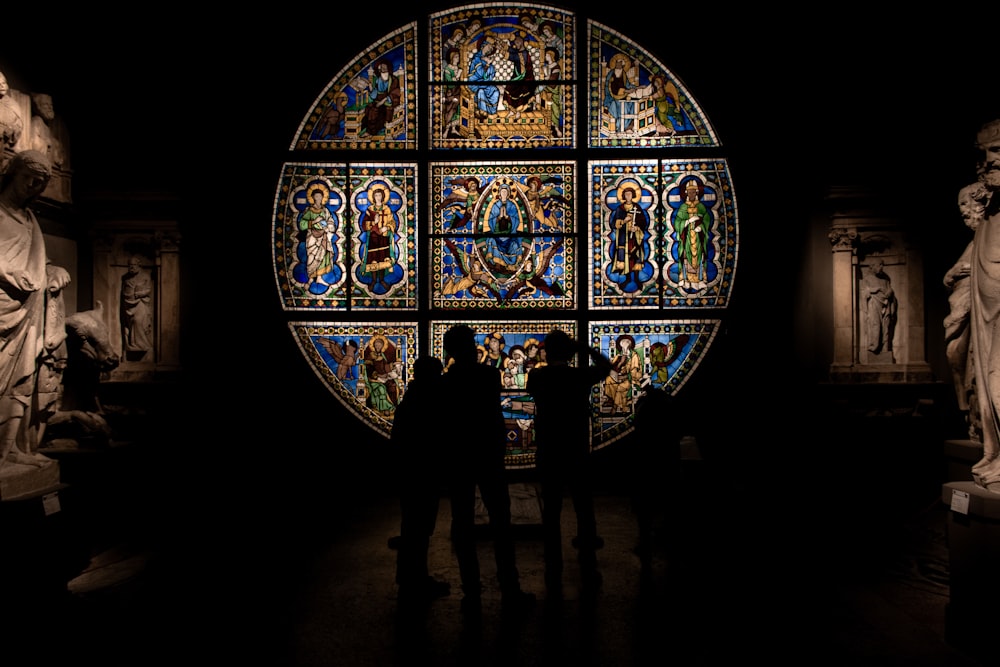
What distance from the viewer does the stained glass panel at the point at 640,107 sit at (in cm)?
564

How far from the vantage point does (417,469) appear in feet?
10.2

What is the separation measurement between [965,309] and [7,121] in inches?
204

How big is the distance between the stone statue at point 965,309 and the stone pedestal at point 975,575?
0.64 meters

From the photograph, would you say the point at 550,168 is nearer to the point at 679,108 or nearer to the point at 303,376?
the point at 679,108

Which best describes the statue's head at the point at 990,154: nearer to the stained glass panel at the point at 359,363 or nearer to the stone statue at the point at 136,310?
the stained glass panel at the point at 359,363

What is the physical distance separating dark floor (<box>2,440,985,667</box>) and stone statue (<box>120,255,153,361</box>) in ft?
4.06

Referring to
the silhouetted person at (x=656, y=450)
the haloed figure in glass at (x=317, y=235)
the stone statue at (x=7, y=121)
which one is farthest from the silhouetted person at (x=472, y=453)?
the haloed figure in glass at (x=317, y=235)

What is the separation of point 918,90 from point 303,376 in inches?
208

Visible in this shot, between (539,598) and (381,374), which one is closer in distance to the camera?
(539,598)

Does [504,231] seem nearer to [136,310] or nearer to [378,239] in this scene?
[378,239]

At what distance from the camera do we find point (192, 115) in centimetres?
539

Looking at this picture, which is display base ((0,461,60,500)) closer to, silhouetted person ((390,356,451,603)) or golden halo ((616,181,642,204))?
silhouetted person ((390,356,451,603))

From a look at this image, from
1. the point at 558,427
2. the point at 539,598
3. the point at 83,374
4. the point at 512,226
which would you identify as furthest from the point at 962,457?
the point at 83,374

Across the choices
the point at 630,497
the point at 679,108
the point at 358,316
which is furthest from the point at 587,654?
the point at 679,108
